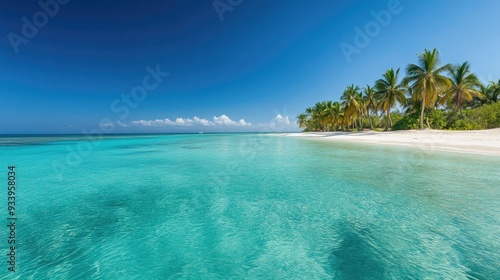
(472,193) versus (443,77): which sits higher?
(443,77)

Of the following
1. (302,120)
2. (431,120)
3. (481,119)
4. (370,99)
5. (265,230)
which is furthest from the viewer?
(302,120)

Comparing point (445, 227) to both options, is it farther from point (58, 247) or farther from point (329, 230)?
point (58, 247)

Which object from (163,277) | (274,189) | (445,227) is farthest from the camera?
(274,189)

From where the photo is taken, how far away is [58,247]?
3.93 m

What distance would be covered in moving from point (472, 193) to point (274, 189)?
20.2 feet

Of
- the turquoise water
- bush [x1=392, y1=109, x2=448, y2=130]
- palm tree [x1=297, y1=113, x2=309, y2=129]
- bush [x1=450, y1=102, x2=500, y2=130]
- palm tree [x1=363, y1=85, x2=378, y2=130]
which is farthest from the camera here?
palm tree [x1=297, y1=113, x2=309, y2=129]

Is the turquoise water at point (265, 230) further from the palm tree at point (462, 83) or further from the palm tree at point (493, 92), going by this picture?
the palm tree at point (493, 92)

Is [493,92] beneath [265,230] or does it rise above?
above

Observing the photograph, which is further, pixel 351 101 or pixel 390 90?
pixel 351 101

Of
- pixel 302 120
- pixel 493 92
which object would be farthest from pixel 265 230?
pixel 302 120

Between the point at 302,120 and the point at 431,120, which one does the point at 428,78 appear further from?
the point at 302,120

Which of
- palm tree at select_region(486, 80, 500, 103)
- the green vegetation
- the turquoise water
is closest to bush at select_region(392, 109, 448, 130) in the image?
the green vegetation

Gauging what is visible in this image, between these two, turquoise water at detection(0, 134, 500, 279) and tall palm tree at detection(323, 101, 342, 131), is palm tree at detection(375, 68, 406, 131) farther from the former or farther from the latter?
turquoise water at detection(0, 134, 500, 279)

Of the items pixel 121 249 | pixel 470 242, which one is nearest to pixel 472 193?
pixel 470 242
